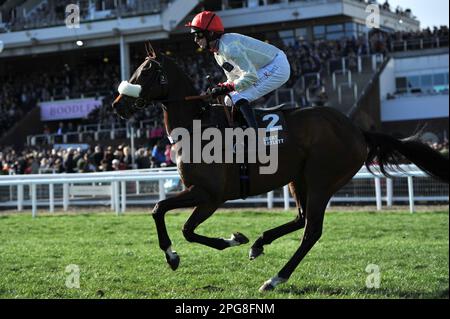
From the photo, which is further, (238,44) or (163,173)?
(163,173)

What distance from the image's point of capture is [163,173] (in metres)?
12.4

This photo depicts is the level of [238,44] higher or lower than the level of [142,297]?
higher

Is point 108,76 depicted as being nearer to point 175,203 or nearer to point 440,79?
point 440,79

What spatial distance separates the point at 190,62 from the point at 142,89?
22.3 meters

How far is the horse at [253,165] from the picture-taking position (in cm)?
523

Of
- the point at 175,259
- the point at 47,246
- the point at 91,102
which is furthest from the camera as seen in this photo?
the point at 91,102

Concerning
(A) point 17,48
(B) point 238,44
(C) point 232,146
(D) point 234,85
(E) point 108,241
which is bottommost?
(E) point 108,241

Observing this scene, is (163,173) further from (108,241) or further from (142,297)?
(142,297)

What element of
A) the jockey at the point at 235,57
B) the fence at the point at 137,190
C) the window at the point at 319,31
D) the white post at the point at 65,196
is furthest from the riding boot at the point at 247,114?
the window at the point at 319,31

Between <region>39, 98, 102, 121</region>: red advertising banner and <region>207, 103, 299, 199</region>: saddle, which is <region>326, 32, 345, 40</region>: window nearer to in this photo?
<region>39, 98, 102, 121</region>: red advertising banner

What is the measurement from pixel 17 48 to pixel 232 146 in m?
26.2

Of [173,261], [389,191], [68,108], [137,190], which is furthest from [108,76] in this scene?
[173,261]

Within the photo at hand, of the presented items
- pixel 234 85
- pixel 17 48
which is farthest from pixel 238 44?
pixel 17 48

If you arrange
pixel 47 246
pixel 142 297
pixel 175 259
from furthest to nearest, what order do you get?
1. pixel 47 246
2. pixel 175 259
3. pixel 142 297
